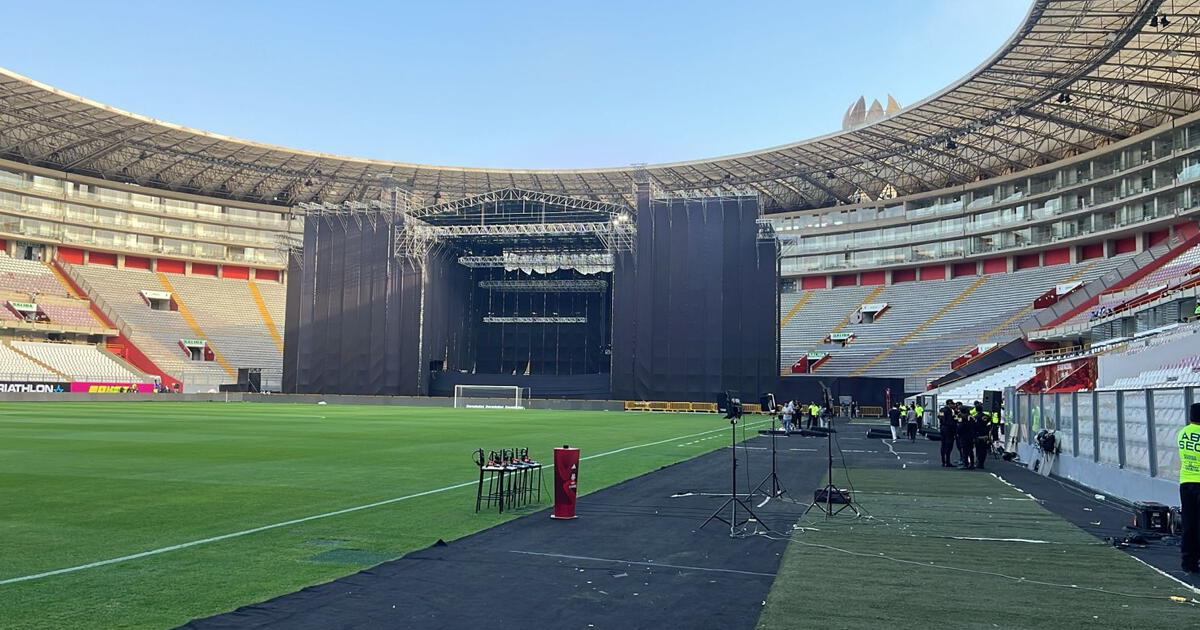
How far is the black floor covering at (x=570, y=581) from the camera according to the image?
241 inches

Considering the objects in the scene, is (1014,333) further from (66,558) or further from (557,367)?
(66,558)

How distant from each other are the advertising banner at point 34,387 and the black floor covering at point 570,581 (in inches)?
2162

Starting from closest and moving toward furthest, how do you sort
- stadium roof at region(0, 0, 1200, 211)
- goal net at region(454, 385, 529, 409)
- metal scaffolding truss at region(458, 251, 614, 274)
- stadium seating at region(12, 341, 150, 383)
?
A: stadium roof at region(0, 0, 1200, 211), stadium seating at region(12, 341, 150, 383), goal net at region(454, 385, 529, 409), metal scaffolding truss at region(458, 251, 614, 274)

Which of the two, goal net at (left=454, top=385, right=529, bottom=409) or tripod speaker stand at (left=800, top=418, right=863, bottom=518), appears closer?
tripod speaker stand at (left=800, top=418, right=863, bottom=518)

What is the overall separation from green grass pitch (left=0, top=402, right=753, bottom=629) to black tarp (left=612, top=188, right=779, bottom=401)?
31.8 m

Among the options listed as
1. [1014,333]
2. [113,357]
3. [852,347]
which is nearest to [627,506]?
[1014,333]

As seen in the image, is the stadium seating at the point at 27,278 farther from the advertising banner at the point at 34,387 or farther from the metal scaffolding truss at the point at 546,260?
the metal scaffolding truss at the point at 546,260

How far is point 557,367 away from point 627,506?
62192mm

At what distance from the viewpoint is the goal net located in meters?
62.4

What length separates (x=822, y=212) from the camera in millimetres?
82625

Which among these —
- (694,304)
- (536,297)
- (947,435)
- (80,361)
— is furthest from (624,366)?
(80,361)

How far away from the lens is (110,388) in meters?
60.9

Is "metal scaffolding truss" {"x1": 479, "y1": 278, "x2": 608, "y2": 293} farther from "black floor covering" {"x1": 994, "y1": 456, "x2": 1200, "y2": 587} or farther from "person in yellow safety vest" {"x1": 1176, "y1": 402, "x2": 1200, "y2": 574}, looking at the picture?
"person in yellow safety vest" {"x1": 1176, "y1": 402, "x2": 1200, "y2": 574}

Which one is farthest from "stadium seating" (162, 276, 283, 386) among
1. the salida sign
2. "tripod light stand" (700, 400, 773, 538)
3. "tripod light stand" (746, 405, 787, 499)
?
"tripod light stand" (700, 400, 773, 538)
